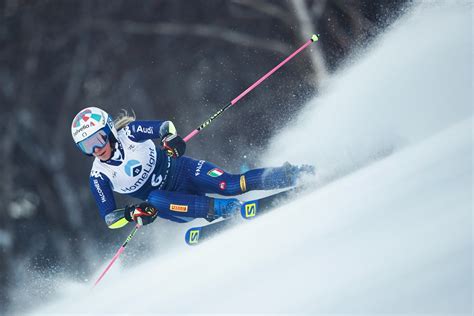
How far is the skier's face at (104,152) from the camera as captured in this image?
4.47 meters

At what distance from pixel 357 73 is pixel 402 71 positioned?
17.5 inches

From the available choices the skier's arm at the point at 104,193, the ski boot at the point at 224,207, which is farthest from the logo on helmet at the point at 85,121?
the ski boot at the point at 224,207

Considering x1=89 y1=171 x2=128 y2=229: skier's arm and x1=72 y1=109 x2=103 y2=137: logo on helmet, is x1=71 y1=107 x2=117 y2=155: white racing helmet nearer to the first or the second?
x1=72 y1=109 x2=103 y2=137: logo on helmet

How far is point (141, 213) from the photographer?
4438 millimetres

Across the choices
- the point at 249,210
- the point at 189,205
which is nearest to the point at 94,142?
the point at 189,205

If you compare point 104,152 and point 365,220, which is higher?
point 104,152

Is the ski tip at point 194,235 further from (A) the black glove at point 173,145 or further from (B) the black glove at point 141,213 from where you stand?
(A) the black glove at point 173,145

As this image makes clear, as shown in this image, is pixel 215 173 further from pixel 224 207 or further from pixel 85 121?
pixel 85 121

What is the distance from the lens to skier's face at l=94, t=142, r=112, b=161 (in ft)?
14.7

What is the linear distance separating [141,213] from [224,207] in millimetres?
594

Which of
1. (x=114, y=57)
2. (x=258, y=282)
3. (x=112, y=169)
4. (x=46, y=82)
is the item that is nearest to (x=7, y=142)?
(x=46, y=82)

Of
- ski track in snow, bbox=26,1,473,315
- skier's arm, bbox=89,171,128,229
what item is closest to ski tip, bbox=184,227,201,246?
ski track in snow, bbox=26,1,473,315

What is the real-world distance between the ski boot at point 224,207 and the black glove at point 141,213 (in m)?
0.42

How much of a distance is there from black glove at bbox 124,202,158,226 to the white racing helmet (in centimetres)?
48
